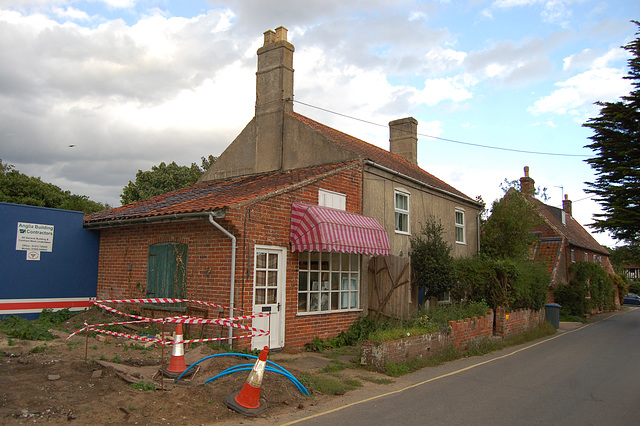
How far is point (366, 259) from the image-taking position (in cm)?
1388

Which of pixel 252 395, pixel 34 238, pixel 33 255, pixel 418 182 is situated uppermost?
pixel 418 182

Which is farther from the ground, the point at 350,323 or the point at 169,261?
the point at 169,261

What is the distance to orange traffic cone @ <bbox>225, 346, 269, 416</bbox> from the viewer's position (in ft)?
20.7

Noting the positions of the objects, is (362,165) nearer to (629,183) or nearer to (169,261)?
(169,261)

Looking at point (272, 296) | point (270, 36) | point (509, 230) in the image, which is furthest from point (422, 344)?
point (509, 230)

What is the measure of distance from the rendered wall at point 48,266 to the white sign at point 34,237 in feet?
0.25

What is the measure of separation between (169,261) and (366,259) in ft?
18.5

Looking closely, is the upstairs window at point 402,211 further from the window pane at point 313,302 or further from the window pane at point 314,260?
the window pane at point 313,302

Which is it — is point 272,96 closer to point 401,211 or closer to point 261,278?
point 401,211

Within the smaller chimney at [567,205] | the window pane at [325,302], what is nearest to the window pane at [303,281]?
the window pane at [325,302]

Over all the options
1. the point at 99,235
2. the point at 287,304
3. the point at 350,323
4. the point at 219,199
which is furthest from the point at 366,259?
the point at 99,235

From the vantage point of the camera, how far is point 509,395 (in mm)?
7957

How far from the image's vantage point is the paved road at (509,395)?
6523 mm

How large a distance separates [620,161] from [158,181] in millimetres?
28334
